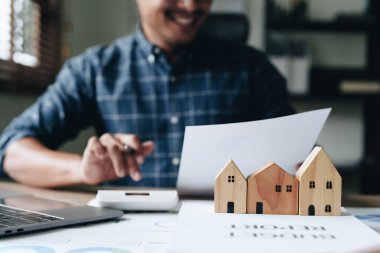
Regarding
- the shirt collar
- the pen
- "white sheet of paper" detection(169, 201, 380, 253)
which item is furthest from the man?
"white sheet of paper" detection(169, 201, 380, 253)

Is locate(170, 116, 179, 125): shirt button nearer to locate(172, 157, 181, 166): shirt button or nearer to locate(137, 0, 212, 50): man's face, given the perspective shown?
locate(172, 157, 181, 166): shirt button

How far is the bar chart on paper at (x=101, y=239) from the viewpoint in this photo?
18.2 inches

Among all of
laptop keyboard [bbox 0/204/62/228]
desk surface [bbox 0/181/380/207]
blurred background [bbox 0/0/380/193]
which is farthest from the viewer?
blurred background [bbox 0/0/380/193]

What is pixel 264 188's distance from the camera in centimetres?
56


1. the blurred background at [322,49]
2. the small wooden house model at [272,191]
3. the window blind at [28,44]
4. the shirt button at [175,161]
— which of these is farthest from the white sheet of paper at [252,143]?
the blurred background at [322,49]

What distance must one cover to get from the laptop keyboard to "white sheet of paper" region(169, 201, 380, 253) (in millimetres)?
169

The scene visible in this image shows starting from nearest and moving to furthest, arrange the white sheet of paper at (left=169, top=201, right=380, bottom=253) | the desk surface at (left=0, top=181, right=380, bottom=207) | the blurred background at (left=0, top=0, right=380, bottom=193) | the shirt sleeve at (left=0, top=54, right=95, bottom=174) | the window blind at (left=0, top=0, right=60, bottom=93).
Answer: the white sheet of paper at (left=169, top=201, right=380, bottom=253), the desk surface at (left=0, top=181, right=380, bottom=207), the shirt sleeve at (left=0, top=54, right=95, bottom=174), the window blind at (left=0, top=0, right=60, bottom=93), the blurred background at (left=0, top=0, right=380, bottom=193)

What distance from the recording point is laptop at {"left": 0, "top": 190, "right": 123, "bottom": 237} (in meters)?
0.51

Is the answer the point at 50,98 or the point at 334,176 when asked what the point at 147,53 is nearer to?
the point at 50,98

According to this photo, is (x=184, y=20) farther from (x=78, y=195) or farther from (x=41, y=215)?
(x=41, y=215)

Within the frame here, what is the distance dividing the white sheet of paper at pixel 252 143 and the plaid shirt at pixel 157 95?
618 mm

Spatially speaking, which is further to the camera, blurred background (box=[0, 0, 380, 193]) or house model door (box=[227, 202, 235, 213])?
blurred background (box=[0, 0, 380, 193])

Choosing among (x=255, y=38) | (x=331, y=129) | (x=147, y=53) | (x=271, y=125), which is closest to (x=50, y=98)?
(x=147, y=53)

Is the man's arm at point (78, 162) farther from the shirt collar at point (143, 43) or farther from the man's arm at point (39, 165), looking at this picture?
the shirt collar at point (143, 43)
